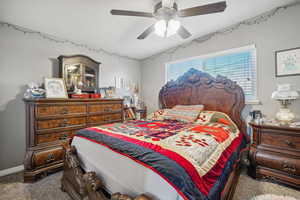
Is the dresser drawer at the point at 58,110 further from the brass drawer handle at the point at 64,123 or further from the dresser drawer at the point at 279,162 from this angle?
the dresser drawer at the point at 279,162

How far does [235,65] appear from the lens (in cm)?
257

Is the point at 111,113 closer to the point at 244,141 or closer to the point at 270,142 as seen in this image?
the point at 244,141

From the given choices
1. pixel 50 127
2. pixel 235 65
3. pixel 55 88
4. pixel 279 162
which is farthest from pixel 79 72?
pixel 279 162

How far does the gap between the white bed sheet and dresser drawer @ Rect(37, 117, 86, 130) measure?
87 centimetres

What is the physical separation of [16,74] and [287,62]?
170 inches


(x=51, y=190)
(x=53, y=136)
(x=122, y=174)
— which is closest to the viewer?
(x=122, y=174)

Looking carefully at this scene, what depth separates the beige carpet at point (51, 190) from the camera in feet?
5.24

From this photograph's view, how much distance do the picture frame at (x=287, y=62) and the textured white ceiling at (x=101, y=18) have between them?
74 cm

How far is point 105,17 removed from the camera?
2.13 metres

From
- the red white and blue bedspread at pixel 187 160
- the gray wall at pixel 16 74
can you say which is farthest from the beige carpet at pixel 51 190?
the red white and blue bedspread at pixel 187 160

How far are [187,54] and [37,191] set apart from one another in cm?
354

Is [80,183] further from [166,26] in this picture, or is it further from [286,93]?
[286,93]

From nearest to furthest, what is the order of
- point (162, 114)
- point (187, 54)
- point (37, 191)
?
point (37, 191) → point (162, 114) → point (187, 54)

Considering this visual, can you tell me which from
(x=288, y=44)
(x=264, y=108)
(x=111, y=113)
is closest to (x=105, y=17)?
(x=111, y=113)
